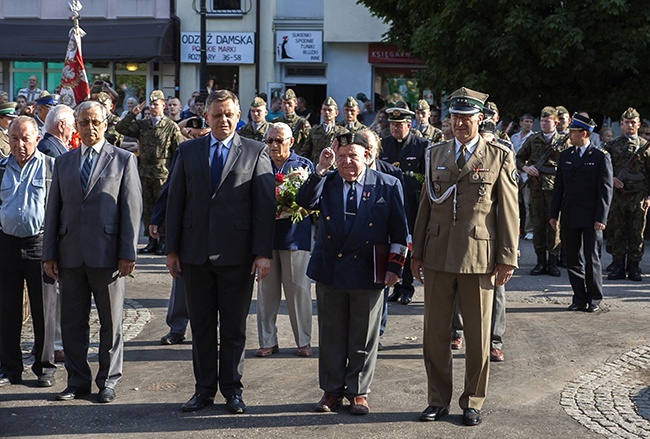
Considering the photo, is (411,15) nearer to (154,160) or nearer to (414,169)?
(154,160)

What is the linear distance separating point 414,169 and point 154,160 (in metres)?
5.34

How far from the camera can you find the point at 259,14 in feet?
102

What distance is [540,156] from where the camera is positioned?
1496 cm

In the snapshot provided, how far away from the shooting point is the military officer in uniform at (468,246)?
7371 millimetres

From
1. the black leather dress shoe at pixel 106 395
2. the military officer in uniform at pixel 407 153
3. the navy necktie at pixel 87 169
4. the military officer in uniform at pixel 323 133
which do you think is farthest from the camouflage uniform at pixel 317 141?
the black leather dress shoe at pixel 106 395

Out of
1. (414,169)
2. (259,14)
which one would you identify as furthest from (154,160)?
(259,14)

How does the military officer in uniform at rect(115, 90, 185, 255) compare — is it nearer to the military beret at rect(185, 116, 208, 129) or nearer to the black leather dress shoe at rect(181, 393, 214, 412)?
the military beret at rect(185, 116, 208, 129)

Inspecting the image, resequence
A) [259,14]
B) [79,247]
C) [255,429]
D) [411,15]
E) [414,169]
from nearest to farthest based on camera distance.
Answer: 1. [255,429]
2. [79,247]
3. [414,169]
4. [411,15]
5. [259,14]

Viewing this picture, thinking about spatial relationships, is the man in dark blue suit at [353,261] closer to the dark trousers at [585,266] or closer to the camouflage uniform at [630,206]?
the dark trousers at [585,266]

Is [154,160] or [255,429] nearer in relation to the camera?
[255,429]

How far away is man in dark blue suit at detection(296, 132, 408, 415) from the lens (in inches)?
298

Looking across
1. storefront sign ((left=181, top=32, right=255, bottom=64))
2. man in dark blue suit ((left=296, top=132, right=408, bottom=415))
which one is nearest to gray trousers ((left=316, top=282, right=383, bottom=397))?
man in dark blue suit ((left=296, top=132, right=408, bottom=415))

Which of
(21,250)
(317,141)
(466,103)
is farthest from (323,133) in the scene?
(466,103)

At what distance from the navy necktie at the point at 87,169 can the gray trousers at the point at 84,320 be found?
642mm
